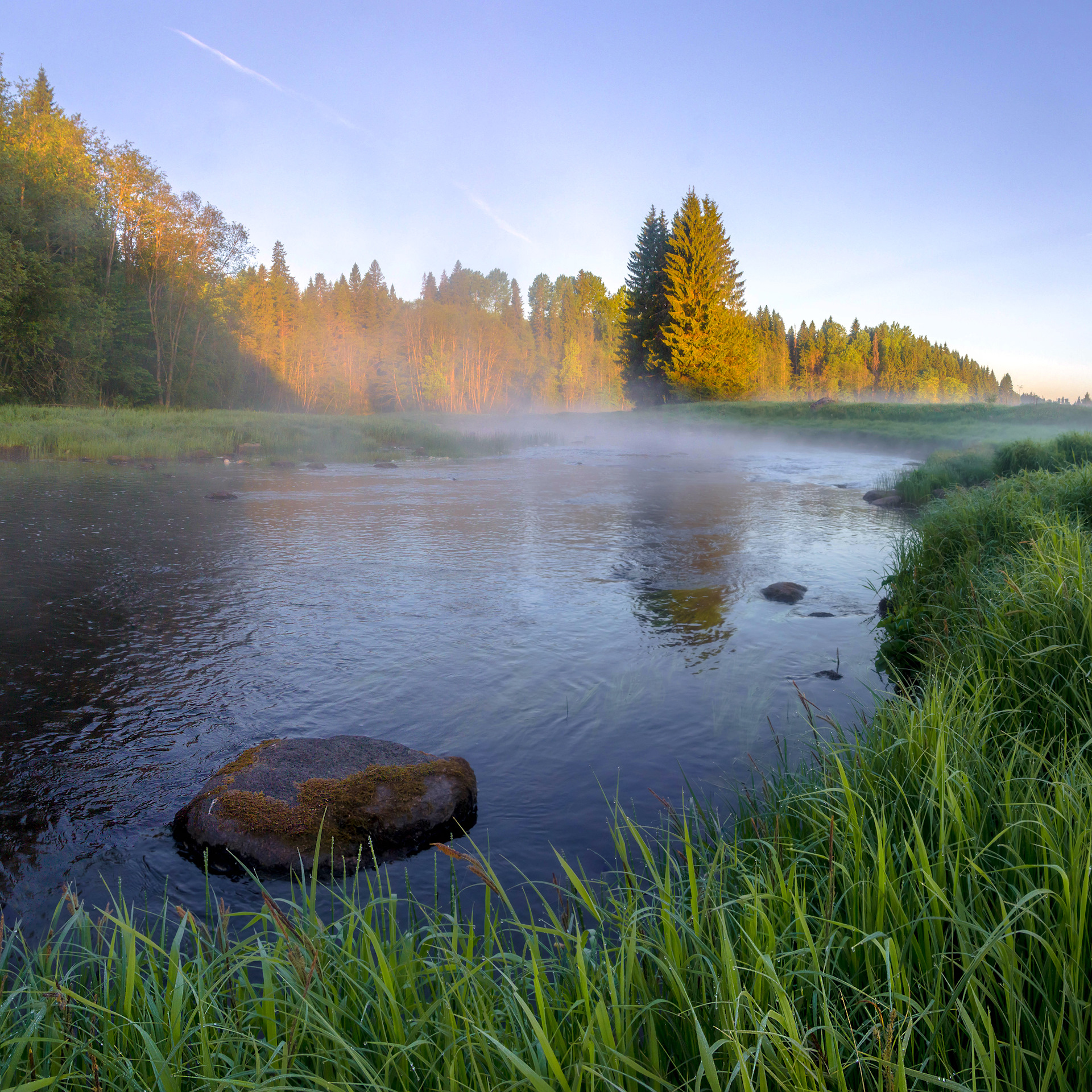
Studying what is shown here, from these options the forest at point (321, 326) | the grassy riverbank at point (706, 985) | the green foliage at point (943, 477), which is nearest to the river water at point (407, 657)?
the grassy riverbank at point (706, 985)

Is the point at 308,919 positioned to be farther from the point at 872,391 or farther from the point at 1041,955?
the point at 872,391

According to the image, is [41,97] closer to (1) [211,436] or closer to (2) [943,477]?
(1) [211,436]

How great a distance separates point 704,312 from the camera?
171ft

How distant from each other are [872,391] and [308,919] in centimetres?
10819

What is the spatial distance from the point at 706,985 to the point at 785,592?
25.3ft

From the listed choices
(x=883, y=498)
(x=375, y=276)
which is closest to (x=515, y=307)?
(x=375, y=276)

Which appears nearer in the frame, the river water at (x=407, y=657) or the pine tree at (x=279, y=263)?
the river water at (x=407, y=657)

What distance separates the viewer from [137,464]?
23359 mm

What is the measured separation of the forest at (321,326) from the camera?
3778 centimetres

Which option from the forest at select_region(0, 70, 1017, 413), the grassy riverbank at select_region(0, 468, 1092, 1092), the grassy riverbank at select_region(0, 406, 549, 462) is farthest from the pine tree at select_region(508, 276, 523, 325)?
the grassy riverbank at select_region(0, 468, 1092, 1092)

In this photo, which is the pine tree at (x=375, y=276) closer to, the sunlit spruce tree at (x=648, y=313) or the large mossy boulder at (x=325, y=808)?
the sunlit spruce tree at (x=648, y=313)

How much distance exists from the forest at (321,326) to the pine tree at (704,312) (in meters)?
0.12

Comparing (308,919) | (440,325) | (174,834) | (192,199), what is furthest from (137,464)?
(440,325)

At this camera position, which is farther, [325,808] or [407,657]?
[407,657]
